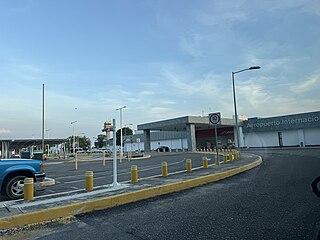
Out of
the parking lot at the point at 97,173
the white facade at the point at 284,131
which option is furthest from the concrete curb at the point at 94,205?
the white facade at the point at 284,131

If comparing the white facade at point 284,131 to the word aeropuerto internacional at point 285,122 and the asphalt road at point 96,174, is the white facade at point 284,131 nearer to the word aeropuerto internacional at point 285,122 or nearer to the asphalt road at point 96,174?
the word aeropuerto internacional at point 285,122

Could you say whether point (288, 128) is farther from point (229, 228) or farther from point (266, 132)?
point (229, 228)

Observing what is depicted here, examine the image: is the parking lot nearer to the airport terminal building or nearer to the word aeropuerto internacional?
the airport terminal building

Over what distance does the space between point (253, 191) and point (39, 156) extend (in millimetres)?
17195

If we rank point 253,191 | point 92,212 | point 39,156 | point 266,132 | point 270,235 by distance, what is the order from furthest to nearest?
point 266,132 < point 39,156 < point 253,191 < point 92,212 < point 270,235

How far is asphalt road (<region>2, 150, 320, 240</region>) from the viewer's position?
5082 mm

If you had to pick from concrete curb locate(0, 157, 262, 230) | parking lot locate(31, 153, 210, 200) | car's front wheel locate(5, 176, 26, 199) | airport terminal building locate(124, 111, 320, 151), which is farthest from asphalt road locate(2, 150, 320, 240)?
airport terminal building locate(124, 111, 320, 151)

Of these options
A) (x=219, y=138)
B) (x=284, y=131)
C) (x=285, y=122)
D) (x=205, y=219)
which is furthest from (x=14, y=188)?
(x=219, y=138)

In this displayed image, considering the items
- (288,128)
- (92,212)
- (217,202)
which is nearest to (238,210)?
(217,202)

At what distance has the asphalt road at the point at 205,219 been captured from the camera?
5.08 meters

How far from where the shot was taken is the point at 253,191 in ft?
29.1

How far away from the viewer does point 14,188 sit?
9.28 meters

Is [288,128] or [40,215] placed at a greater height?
[288,128]

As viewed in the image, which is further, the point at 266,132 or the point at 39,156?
the point at 266,132
